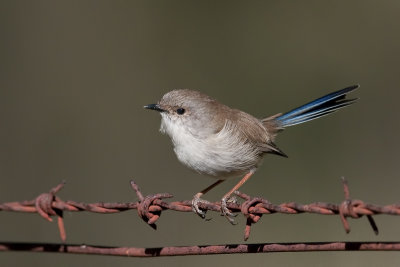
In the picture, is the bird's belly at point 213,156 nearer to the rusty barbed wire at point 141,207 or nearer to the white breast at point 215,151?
the white breast at point 215,151

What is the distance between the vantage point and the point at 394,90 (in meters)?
9.33

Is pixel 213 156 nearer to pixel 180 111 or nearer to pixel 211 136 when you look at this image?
pixel 211 136

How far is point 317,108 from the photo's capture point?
665 cm

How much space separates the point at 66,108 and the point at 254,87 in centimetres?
310

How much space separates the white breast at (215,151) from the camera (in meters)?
5.20

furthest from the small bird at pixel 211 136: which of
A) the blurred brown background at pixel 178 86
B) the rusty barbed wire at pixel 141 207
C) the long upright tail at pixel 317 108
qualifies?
the blurred brown background at pixel 178 86

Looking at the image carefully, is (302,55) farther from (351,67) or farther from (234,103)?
(234,103)

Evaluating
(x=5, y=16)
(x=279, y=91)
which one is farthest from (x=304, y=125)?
(x=5, y=16)

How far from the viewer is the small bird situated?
17.2 feet

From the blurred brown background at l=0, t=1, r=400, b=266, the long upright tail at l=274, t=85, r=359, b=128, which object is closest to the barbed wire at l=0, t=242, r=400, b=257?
the blurred brown background at l=0, t=1, r=400, b=266

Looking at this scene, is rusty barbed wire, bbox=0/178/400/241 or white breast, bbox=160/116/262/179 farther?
white breast, bbox=160/116/262/179

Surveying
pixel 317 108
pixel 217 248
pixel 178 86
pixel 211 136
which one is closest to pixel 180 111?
pixel 211 136

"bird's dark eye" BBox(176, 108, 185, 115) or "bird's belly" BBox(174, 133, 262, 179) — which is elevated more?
"bird's dark eye" BBox(176, 108, 185, 115)

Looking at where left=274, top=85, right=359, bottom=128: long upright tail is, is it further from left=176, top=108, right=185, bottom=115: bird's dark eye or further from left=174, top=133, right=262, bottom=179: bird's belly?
left=176, top=108, right=185, bottom=115: bird's dark eye
